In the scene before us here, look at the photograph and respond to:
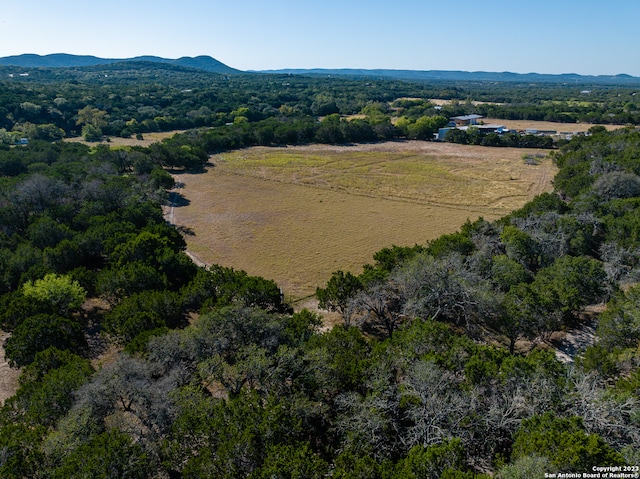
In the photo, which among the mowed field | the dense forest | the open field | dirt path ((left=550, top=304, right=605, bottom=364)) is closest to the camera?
the dense forest

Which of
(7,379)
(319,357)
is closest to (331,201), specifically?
(319,357)

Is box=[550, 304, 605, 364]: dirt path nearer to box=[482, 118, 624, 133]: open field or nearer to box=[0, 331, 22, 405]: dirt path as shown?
box=[0, 331, 22, 405]: dirt path

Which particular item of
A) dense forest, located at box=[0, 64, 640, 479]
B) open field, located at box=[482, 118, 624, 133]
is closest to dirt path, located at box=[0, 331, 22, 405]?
dense forest, located at box=[0, 64, 640, 479]

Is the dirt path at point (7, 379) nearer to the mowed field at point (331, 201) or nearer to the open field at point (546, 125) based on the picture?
the mowed field at point (331, 201)

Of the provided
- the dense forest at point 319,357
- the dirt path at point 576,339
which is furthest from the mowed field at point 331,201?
the dirt path at point 576,339

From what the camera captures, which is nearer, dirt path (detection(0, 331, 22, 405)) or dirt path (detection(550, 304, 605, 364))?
dirt path (detection(0, 331, 22, 405))

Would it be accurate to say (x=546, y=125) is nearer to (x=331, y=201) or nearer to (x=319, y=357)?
(x=331, y=201)
